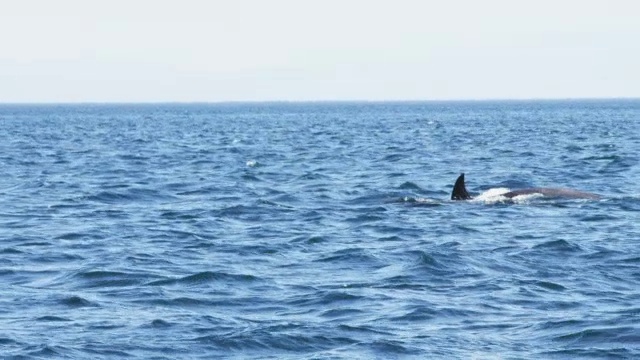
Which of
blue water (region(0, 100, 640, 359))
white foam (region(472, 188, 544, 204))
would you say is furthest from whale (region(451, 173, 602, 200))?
blue water (region(0, 100, 640, 359))

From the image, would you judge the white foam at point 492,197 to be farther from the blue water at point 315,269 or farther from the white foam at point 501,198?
the blue water at point 315,269

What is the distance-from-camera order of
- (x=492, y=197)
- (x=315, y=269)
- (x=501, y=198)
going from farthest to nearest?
(x=492, y=197)
(x=501, y=198)
(x=315, y=269)

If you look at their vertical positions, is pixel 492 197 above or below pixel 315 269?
A: below

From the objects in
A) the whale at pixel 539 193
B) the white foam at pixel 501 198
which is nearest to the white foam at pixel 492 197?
the white foam at pixel 501 198

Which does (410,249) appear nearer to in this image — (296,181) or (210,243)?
(210,243)

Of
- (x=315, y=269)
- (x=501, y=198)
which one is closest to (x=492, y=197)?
(x=501, y=198)

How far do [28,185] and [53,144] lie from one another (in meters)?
37.4

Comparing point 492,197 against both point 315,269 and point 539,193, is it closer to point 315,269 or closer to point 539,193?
point 539,193

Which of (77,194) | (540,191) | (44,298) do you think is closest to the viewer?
(44,298)

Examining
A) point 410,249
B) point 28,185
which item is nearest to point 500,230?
point 410,249

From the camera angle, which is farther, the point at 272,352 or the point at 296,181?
the point at 296,181

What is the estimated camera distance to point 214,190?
34.9 meters

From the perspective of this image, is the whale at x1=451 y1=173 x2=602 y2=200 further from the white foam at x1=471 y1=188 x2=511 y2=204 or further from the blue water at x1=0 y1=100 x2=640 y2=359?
A: the blue water at x1=0 y1=100 x2=640 y2=359

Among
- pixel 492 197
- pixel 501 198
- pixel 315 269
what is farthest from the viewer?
pixel 492 197
